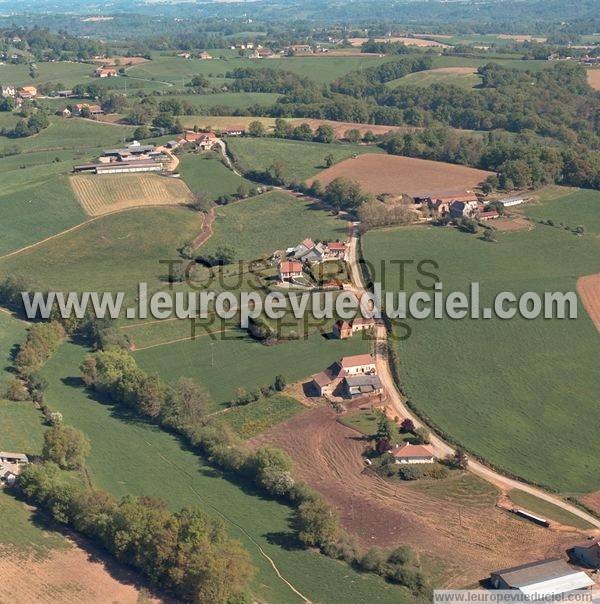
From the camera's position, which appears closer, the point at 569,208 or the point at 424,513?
the point at 424,513

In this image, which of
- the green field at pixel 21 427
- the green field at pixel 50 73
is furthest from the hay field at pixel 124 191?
the green field at pixel 50 73

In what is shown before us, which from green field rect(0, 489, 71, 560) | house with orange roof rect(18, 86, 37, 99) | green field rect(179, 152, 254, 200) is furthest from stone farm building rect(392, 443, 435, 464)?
house with orange roof rect(18, 86, 37, 99)

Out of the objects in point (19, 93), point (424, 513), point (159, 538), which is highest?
point (19, 93)

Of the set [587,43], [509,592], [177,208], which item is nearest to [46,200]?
[177,208]

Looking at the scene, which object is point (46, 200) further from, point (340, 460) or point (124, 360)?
point (340, 460)

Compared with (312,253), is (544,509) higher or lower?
lower

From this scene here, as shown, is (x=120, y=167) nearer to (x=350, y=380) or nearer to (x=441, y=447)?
(x=350, y=380)

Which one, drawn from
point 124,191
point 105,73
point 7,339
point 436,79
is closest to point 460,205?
point 124,191
